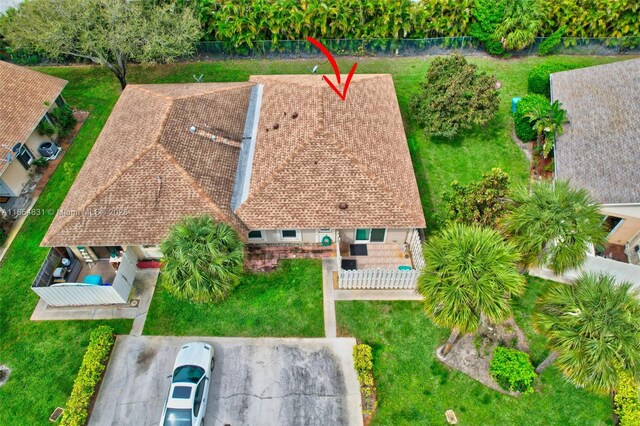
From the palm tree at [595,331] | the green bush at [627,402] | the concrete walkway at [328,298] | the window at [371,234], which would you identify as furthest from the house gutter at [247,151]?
the green bush at [627,402]

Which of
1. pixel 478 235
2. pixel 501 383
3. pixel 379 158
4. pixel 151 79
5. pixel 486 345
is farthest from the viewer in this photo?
pixel 151 79

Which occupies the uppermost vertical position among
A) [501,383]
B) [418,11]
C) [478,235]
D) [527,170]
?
[418,11]

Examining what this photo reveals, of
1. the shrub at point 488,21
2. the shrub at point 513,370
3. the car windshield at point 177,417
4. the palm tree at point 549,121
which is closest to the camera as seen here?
the car windshield at point 177,417

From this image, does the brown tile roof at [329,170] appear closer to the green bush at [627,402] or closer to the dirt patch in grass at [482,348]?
the dirt patch in grass at [482,348]

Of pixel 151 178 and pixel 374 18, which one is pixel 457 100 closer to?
pixel 374 18

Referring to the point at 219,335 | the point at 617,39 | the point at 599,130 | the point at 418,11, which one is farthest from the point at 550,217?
the point at 617,39

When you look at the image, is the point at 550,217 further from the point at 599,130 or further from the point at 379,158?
the point at 599,130
